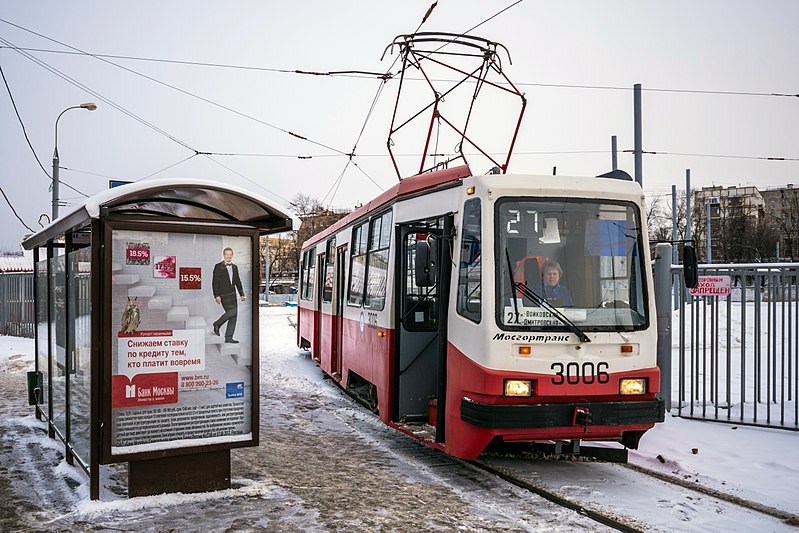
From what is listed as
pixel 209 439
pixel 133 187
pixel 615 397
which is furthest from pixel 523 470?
pixel 133 187

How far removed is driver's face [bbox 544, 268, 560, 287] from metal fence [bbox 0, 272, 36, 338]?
20.4 meters

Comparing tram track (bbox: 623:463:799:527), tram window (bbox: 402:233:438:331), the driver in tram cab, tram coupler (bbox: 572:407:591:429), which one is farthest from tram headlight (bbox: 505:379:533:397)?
tram window (bbox: 402:233:438:331)

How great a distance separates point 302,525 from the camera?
5605 millimetres

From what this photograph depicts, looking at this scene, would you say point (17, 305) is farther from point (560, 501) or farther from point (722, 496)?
point (722, 496)

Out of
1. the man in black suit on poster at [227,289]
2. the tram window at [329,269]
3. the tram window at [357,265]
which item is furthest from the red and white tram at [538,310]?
the tram window at [329,269]

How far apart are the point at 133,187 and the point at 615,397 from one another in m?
4.69

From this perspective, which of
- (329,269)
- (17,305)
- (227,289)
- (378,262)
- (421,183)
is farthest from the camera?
(17,305)

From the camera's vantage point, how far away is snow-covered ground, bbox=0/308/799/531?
226 inches

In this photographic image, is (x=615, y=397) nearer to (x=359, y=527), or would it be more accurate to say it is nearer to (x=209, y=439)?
(x=359, y=527)

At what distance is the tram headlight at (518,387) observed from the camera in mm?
6613

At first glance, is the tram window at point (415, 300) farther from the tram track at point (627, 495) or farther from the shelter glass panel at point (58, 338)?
the shelter glass panel at point (58, 338)

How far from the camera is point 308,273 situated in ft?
56.7

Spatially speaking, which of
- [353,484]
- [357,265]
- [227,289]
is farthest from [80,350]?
[357,265]

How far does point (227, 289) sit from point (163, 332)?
0.68 m
